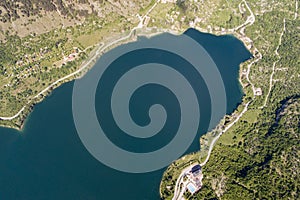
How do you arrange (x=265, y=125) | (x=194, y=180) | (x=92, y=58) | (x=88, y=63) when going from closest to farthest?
(x=194, y=180)
(x=265, y=125)
(x=88, y=63)
(x=92, y=58)

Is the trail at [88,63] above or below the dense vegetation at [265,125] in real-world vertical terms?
above

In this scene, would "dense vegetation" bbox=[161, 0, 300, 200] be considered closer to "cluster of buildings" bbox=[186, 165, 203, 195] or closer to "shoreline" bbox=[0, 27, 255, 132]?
"cluster of buildings" bbox=[186, 165, 203, 195]

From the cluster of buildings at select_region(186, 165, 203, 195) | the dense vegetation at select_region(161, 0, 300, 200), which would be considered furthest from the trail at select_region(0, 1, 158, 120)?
the cluster of buildings at select_region(186, 165, 203, 195)

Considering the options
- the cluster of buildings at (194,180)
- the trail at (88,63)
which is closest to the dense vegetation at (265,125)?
the cluster of buildings at (194,180)

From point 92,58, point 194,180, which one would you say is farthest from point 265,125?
point 92,58

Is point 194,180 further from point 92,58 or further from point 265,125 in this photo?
point 92,58

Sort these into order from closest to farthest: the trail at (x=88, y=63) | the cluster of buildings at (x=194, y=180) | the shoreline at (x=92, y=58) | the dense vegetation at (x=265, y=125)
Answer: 1. the dense vegetation at (x=265, y=125)
2. the cluster of buildings at (x=194, y=180)
3. the shoreline at (x=92, y=58)
4. the trail at (x=88, y=63)

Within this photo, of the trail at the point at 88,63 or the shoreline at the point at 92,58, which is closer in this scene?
the shoreline at the point at 92,58

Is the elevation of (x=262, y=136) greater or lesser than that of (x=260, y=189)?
greater

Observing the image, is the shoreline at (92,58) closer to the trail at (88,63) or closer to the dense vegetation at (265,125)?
the trail at (88,63)

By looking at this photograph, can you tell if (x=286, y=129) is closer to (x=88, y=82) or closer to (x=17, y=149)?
(x=88, y=82)

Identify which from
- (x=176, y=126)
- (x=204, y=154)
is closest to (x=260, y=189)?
(x=204, y=154)
